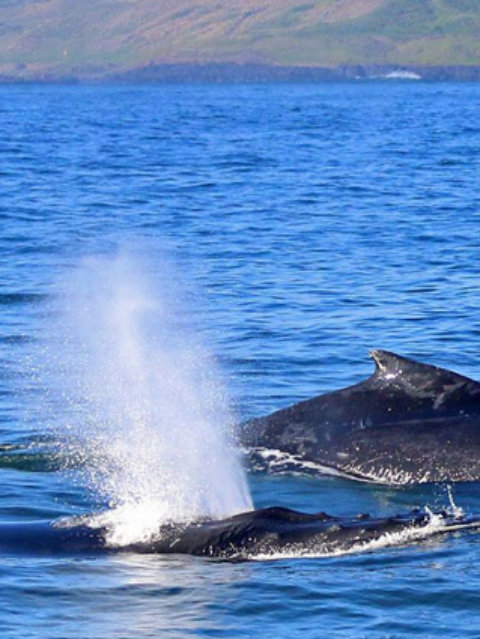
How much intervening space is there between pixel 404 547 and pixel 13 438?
532 cm

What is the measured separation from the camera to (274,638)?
348 inches

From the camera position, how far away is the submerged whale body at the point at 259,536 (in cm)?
996

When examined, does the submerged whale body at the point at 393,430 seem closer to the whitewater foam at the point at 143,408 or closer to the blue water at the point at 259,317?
the blue water at the point at 259,317

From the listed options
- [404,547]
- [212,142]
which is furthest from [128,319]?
[212,142]

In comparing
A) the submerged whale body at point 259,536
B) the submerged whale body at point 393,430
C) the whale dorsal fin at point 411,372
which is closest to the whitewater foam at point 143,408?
the submerged whale body at point 259,536

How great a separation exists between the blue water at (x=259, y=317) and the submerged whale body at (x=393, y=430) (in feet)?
1.00

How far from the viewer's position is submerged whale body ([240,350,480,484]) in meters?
12.4

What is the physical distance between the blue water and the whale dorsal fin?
926mm

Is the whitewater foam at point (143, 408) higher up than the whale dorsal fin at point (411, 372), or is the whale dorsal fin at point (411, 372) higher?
the whale dorsal fin at point (411, 372)

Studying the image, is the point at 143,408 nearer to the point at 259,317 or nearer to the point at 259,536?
the point at 259,317

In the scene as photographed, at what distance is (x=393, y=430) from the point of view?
12781mm

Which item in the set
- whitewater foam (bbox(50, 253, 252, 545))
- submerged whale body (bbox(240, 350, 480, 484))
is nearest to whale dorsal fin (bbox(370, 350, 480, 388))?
submerged whale body (bbox(240, 350, 480, 484))

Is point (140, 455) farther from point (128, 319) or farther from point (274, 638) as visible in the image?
point (128, 319)

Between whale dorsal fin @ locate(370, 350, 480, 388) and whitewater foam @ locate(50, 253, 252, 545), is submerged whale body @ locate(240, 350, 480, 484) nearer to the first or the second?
whale dorsal fin @ locate(370, 350, 480, 388)
